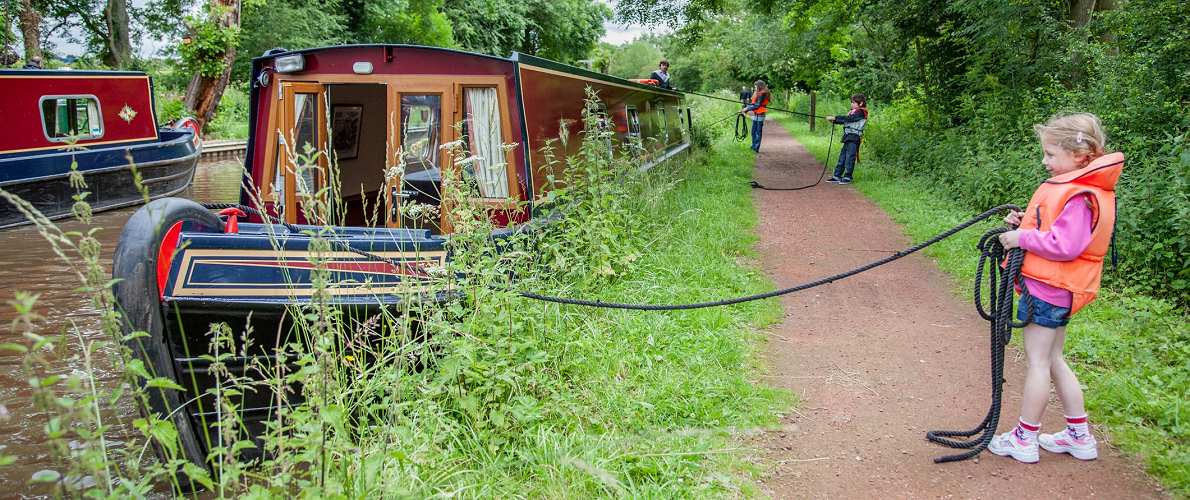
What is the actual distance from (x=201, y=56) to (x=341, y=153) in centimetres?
1263

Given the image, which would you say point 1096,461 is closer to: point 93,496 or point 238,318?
point 93,496

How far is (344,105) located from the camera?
675cm

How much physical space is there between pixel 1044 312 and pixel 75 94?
12.4 m

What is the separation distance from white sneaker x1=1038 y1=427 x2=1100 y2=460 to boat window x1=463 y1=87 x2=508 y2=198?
371 cm

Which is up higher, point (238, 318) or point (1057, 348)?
point (238, 318)

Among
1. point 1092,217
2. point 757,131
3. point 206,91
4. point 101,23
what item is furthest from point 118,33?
point 1092,217

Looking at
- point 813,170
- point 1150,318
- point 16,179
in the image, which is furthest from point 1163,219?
point 16,179

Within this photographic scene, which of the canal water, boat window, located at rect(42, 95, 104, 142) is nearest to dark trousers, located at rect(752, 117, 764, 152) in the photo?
the canal water

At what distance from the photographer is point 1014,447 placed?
3428 mm

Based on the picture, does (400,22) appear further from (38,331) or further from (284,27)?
(38,331)

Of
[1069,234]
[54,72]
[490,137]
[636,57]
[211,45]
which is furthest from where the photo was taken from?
[636,57]

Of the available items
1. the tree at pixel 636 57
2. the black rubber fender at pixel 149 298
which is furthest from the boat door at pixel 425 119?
the tree at pixel 636 57

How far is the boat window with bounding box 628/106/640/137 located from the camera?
9719 mm

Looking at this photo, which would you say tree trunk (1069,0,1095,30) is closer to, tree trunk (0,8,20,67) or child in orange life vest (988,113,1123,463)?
child in orange life vest (988,113,1123,463)
